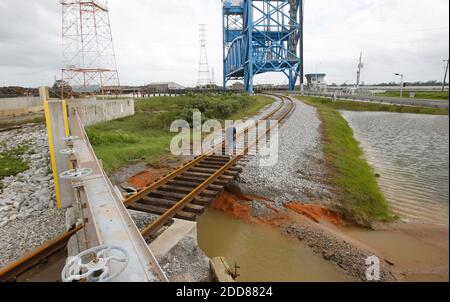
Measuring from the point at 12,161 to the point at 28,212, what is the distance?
17.7 feet

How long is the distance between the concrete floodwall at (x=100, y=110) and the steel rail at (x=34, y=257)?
34.2ft

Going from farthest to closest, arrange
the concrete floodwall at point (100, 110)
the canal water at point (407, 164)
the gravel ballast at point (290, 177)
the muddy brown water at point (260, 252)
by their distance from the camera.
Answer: the concrete floodwall at point (100, 110), the gravel ballast at point (290, 177), the muddy brown water at point (260, 252), the canal water at point (407, 164)

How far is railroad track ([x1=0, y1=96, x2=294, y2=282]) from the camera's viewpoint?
467 centimetres

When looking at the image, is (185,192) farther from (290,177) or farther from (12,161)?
(12,161)

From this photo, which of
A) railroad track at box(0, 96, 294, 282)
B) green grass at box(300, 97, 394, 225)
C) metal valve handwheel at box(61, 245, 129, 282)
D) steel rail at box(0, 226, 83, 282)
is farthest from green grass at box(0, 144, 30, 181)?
green grass at box(300, 97, 394, 225)

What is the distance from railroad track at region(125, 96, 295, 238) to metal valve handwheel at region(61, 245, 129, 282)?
1.85 m

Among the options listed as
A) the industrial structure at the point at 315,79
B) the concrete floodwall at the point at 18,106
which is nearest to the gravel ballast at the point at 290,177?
the concrete floodwall at the point at 18,106

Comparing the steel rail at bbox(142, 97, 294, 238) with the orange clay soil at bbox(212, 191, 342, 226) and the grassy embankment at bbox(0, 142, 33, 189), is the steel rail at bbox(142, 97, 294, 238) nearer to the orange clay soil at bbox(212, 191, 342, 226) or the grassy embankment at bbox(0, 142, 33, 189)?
the orange clay soil at bbox(212, 191, 342, 226)

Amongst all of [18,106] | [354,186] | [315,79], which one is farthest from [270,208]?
[315,79]

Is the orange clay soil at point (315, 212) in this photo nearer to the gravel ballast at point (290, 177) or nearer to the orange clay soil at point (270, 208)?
the orange clay soil at point (270, 208)

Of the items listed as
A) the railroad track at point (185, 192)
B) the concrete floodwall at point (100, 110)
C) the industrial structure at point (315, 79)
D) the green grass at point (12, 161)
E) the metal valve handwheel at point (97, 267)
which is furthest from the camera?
the industrial structure at point (315, 79)

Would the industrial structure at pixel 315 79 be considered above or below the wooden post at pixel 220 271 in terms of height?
above

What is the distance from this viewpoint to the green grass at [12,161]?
377 inches
